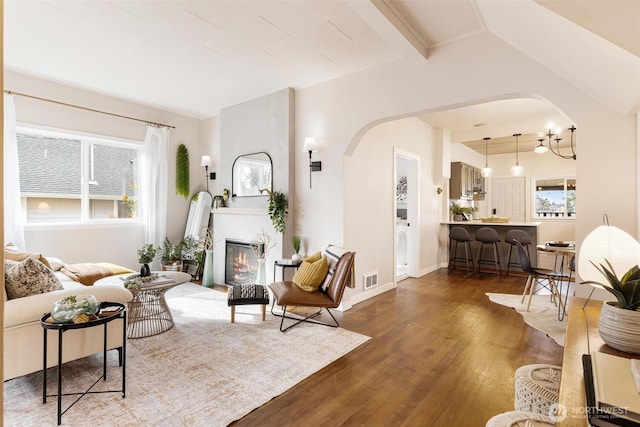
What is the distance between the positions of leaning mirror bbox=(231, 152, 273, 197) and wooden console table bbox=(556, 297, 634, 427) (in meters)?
3.75

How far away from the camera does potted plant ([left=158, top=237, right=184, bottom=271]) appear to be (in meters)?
5.54

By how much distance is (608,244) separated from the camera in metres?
1.67

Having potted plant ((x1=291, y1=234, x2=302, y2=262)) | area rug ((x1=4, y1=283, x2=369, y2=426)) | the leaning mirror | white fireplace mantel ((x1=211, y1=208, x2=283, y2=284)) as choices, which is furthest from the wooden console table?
the leaning mirror

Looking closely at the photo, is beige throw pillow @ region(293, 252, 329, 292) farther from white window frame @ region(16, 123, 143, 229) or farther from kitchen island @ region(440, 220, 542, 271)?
kitchen island @ region(440, 220, 542, 271)

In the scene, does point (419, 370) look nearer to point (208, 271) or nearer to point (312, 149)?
point (312, 149)

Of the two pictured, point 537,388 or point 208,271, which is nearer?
point 537,388

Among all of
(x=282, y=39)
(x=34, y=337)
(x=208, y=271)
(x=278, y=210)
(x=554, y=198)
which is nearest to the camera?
(x=34, y=337)

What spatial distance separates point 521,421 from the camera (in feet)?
4.46

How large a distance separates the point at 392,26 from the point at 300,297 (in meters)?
2.66

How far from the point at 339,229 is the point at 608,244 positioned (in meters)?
2.76

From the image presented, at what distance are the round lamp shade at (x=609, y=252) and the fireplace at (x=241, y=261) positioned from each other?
368 cm

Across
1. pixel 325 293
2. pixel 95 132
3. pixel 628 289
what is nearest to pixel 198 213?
pixel 95 132

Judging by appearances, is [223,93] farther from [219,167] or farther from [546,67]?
[546,67]

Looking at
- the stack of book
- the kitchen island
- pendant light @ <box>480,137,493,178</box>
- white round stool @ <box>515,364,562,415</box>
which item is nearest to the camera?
the stack of book
